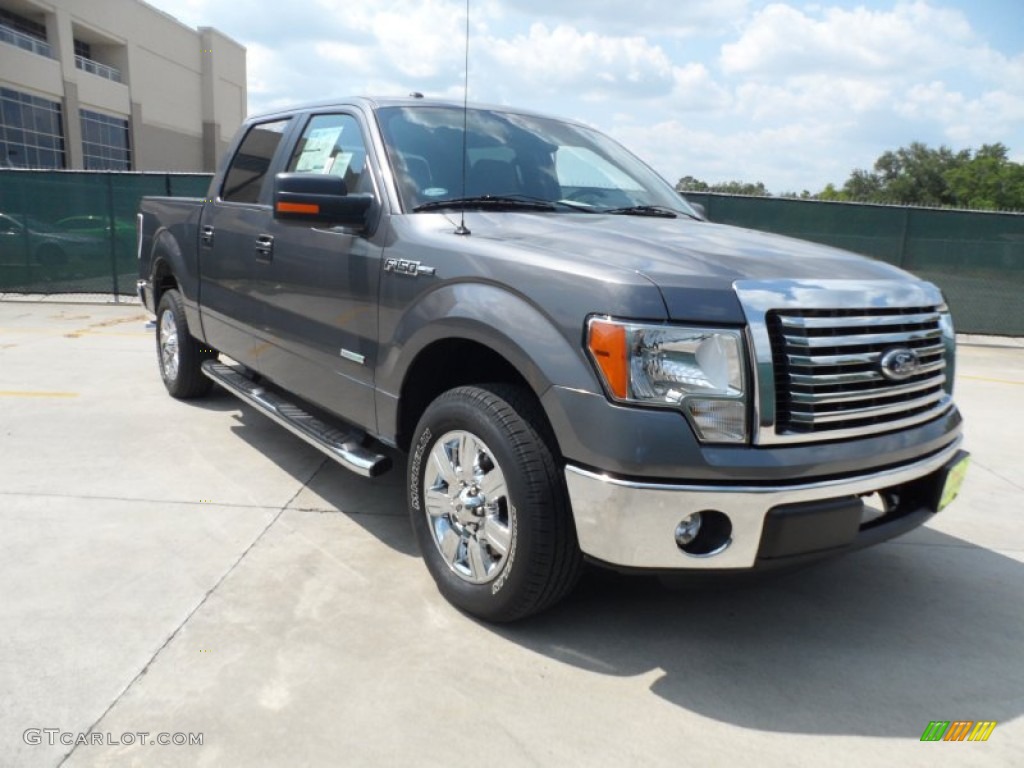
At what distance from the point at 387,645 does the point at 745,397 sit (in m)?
1.49

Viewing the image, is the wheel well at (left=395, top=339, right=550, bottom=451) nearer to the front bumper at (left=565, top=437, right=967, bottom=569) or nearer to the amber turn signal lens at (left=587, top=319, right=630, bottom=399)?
the amber turn signal lens at (left=587, top=319, right=630, bottom=399)

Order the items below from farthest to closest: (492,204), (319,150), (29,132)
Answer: (29,132)
(319,150)
(492,204)

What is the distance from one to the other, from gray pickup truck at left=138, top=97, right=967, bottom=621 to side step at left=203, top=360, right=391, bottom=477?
0.02 metres

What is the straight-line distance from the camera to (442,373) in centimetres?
339

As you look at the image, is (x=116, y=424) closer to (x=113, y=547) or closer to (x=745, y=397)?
(x=113, y=547)

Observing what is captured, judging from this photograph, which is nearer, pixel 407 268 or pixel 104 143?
pixel 407 268

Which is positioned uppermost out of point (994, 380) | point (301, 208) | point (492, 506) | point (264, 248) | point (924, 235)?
point (301, 208)

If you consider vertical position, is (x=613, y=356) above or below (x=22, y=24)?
below

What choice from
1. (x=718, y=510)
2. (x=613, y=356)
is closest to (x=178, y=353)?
(x=613, y=356)

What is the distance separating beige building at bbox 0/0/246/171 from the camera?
40.2 metres

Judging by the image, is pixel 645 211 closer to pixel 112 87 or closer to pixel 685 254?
pixel 685 254

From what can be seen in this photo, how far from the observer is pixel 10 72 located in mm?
38438

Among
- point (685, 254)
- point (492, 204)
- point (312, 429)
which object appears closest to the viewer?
point (685, 254)

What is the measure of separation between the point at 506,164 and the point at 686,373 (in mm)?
1766
